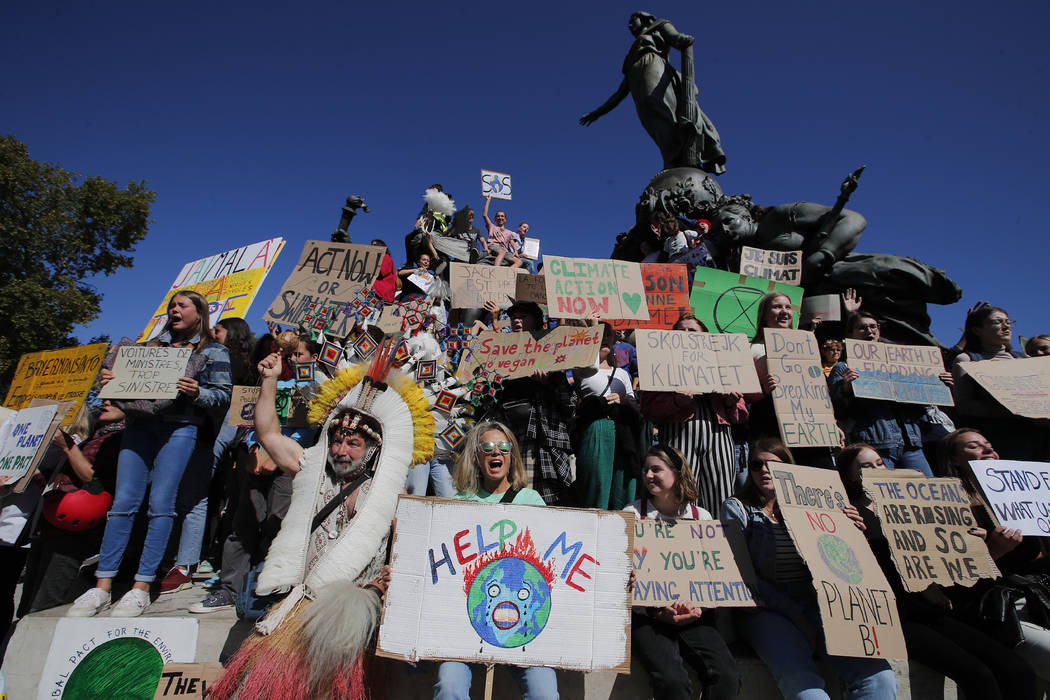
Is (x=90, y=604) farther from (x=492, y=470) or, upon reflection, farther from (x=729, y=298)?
(x=729, y=298)

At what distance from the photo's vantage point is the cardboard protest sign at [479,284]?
22.0 feet

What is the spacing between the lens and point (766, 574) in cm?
324

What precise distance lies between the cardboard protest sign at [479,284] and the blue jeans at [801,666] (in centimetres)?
452

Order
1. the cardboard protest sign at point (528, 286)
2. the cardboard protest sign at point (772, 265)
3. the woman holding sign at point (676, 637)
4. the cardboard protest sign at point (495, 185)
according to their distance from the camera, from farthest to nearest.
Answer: the cardboard protest sign at point (495, 185)
the cardboard protest sign at point (772, 265)
the cardboard protest sign at point (528, 286)
the woman holding sign at point (676, 637)

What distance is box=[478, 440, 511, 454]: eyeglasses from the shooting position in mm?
3303

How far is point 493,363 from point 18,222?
59.7 feet

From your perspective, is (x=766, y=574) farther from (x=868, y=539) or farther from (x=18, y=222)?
(x=18, y=222)

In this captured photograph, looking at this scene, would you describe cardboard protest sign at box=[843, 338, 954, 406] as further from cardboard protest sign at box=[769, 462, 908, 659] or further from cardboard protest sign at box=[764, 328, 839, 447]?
cardboard protest sign at box=[769, 462, 908, 659]

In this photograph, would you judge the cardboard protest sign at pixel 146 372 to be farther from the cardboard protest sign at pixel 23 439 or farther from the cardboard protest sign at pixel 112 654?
the cardboard protest sign at pixel 112 654

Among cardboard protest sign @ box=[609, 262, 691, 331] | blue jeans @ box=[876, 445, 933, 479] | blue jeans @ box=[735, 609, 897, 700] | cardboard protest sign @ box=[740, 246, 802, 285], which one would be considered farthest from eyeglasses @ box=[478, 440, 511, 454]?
cardboard protest sign @ box=[740, 246, 802, 285]

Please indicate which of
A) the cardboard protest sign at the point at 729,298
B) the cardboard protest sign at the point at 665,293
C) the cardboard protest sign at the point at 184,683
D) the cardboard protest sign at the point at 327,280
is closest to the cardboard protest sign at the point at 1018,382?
the cardboard protest sign at the point at 729,298

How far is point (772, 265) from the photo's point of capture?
22.1 ft

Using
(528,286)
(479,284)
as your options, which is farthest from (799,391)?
(479,284)

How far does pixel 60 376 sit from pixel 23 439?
22.4 inches
